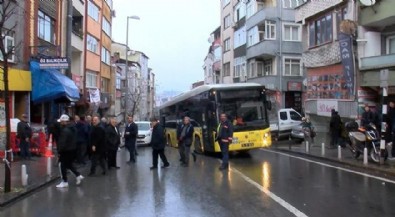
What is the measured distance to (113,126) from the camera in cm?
1609

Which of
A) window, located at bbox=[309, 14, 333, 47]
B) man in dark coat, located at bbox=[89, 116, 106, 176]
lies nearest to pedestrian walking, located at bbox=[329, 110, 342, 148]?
window, located at bbox=[309, 14, 333, 47]

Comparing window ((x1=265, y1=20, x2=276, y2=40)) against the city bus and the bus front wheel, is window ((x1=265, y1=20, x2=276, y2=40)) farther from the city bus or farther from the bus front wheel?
the city bus

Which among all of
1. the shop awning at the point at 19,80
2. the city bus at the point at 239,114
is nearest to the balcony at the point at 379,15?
the city bus at the point at 239,114

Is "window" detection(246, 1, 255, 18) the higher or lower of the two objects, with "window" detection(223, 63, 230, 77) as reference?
higher

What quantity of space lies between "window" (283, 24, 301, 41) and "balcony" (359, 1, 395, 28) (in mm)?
18330

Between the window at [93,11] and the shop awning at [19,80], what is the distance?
64.0 feet

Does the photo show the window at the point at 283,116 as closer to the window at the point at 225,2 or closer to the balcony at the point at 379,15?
the balcony at the point at 379,15

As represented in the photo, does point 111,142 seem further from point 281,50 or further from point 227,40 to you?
point 227,40

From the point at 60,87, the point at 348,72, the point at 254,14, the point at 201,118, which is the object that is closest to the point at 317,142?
the point at 348,72

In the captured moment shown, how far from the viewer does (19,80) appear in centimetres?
2088

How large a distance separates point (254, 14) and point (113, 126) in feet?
103

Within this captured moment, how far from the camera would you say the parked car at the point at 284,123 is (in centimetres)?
2939

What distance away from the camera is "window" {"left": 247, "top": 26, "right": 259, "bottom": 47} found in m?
44.3

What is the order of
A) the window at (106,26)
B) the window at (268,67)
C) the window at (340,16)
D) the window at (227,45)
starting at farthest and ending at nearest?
1. the window at (227,45)
2. the window at (106,26)
3. the window at (268,67)
4. the window at (340,16)
